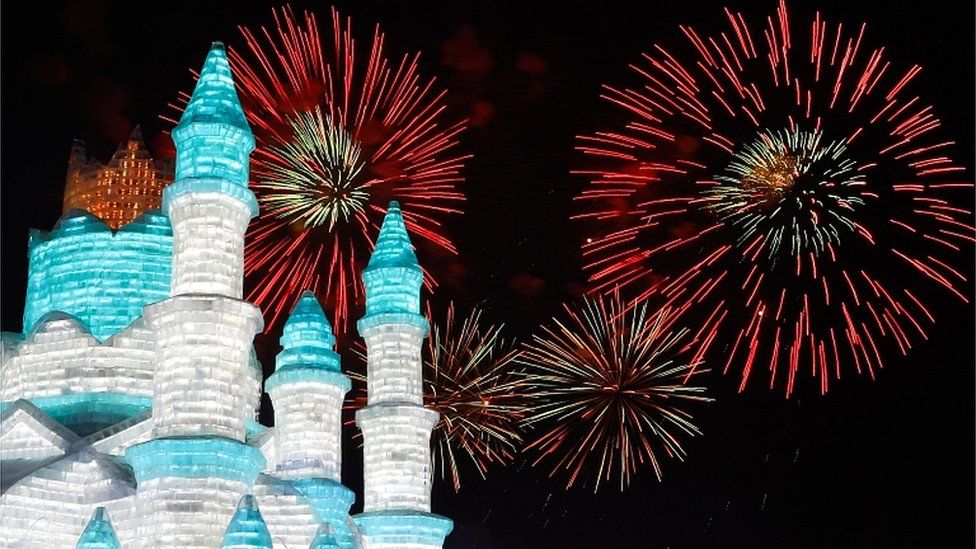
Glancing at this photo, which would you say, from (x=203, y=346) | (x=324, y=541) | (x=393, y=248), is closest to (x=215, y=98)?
(x=203, y=346)

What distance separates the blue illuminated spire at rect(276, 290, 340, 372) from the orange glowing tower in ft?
18.4

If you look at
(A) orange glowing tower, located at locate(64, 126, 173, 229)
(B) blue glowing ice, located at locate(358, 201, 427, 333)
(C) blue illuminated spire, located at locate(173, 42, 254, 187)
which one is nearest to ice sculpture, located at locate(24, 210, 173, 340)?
(A) orange glowing tower, located at locate(64, 126, 173, 229)

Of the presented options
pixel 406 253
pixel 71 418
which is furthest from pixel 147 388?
pixel 406 253

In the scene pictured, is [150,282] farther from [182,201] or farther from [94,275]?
[182,201]

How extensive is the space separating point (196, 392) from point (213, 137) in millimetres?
6088

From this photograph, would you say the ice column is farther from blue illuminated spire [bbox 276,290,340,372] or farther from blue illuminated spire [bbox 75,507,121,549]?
blue illuminated spire [bbox 75,507,121,549]

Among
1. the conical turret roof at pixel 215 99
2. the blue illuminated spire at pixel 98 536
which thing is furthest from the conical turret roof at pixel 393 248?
the blue illuminated spire at pixel 98 536

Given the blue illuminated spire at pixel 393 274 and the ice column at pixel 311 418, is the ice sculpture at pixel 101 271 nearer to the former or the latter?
the ice column at pixel 311 418

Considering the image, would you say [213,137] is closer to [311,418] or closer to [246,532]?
[246,532]

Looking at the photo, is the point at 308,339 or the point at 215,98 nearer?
the point at 215,98

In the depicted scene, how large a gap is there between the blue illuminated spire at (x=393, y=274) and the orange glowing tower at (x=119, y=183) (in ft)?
21.9

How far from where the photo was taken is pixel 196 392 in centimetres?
3095

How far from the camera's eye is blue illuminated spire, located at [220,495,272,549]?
28.6 m

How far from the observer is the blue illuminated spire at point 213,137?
3312cm
